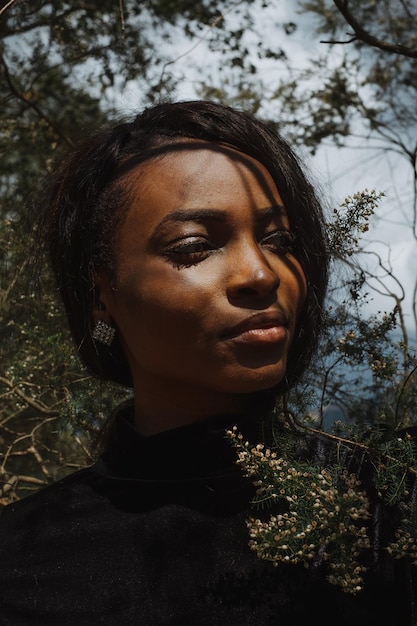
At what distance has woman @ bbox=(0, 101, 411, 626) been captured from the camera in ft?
4.83

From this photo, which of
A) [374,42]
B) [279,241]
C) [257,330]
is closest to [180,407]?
[257,330]

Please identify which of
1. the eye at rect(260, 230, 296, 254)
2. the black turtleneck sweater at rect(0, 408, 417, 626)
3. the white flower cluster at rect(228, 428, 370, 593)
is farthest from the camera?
the eye at rect(260, 230, 296, 254)

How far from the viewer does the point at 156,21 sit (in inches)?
150

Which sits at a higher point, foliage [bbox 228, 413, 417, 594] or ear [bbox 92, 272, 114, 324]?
ear [bbox 92, 272, 114, 324]

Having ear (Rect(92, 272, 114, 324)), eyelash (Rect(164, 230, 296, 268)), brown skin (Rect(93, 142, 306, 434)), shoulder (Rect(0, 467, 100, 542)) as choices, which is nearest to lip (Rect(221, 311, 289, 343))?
brown skin (Rect(93, 142, 306, 434))

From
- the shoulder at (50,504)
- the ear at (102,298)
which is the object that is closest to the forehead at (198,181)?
the ear at (102,298)

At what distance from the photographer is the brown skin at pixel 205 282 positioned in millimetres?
1470

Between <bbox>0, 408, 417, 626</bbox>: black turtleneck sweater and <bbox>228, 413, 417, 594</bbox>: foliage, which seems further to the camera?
<bbox>0, 408, 417, 626</bbox>: black turtleneck sweater

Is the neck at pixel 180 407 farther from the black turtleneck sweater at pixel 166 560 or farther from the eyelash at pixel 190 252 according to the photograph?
the eyelash at pixel 190 252

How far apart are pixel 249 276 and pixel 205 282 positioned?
0.08m

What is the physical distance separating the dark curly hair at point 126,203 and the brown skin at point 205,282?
5 centimetres

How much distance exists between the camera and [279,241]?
5.23 ft

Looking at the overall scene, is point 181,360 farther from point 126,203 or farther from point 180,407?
point 126,203

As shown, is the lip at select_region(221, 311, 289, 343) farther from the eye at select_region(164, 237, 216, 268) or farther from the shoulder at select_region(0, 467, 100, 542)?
the shoulder at select_region(0, 467, 100, 542)
